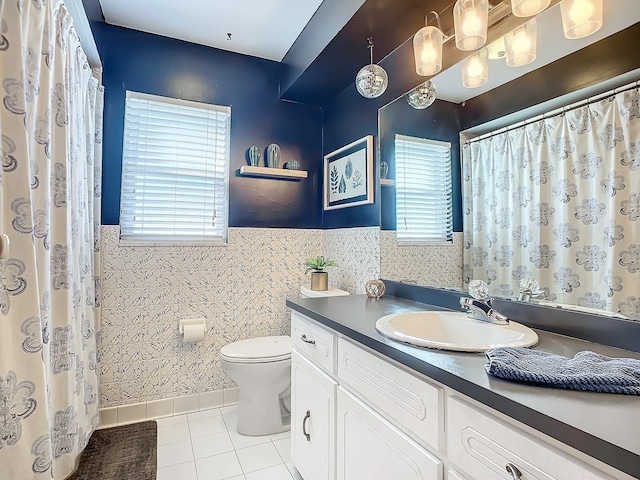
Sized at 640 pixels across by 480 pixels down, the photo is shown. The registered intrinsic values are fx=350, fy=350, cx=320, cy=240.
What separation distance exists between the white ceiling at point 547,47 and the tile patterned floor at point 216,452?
1.94 metres

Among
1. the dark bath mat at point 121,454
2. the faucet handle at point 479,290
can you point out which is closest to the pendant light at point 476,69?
the faucet handle at point 479,290

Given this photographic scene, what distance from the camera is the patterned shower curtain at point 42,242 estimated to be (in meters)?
1.04

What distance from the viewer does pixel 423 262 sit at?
1742 millimetres

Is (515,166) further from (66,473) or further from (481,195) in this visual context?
(66,473)

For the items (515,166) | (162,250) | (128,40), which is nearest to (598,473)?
(515,166)

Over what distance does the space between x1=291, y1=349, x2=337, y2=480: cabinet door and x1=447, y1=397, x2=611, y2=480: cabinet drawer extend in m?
0.59

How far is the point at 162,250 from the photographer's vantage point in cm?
228

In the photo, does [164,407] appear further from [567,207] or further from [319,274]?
[567,207]

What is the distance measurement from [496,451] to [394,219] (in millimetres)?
1376

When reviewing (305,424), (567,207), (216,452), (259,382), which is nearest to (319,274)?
(259,382)

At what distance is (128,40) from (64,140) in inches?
48.9

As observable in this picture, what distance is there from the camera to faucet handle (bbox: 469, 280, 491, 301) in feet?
4.33

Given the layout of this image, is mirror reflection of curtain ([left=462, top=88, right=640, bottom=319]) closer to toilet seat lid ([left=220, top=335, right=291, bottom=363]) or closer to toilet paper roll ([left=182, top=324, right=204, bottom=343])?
toilet seat lid ([left=220, top=335, right=291, bottom=363])

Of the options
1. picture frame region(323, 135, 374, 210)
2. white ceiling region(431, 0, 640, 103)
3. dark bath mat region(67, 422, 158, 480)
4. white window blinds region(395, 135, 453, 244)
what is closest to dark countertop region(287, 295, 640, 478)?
white window blinds region(395, 135, 453, 244)
